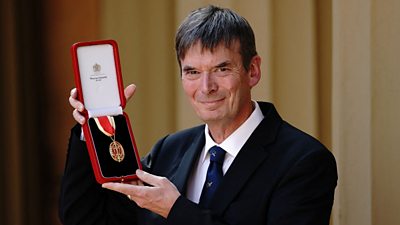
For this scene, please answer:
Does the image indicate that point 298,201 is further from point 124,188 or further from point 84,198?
point 84,198

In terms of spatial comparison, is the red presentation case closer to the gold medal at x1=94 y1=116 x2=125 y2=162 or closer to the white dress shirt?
the gold medal at x1=94 y1=116 x2=125 y2=162

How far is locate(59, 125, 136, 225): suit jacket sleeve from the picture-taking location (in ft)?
5.81

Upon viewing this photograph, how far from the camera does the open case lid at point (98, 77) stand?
174 centimetres

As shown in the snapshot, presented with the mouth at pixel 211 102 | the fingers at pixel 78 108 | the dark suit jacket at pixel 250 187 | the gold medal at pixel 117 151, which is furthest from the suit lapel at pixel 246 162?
the fingers at pixel 78 108

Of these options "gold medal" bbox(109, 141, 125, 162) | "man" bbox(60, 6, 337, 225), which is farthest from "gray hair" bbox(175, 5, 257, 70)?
"gold medal" bbox(109, 141, 125, 162)

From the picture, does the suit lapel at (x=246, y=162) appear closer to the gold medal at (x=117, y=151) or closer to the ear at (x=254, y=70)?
the ear at (x=254, y=70)

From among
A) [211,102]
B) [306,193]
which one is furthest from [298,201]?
[211,102]

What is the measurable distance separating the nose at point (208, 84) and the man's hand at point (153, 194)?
212mm

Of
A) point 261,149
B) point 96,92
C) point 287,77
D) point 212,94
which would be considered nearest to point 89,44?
point 96,92

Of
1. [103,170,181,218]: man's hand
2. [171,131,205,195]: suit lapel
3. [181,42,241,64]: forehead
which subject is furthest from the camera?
[171,131,205,195]: suit lapel

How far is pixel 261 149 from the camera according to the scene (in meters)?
1.73

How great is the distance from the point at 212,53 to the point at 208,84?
6 centimetres
